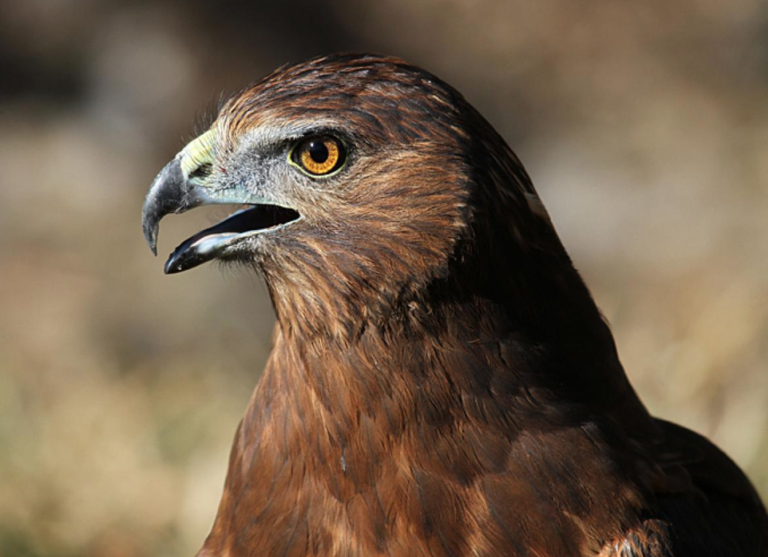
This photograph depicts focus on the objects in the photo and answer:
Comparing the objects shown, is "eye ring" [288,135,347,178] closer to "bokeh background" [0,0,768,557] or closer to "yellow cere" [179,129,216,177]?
"yellow cere" [179,129,216,177]

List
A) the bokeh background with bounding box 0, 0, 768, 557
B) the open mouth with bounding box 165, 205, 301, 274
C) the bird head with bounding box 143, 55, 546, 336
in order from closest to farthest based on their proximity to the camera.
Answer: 1. the bird head with bounding box 143, 55, 546, 336
2. the open mouth with bounding box 165, 205, 301, 274
3. the bokeh background with bounding box 0, 0, 768, 557

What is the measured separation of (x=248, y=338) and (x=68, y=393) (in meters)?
1.10

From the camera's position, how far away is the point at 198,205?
279 cm

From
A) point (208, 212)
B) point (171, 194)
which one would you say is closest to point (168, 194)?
point (171, 194)

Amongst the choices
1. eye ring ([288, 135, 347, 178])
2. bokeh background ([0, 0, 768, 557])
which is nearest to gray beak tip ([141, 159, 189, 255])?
eye ring ([288, 135, 347, 178])

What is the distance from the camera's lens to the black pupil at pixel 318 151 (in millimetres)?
2602

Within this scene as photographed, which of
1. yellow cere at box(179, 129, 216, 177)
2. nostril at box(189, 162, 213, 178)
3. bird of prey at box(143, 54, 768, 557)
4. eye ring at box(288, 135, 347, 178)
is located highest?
yellow cere at box(179, 129, 216, 177)

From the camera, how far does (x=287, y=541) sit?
8.90 feet

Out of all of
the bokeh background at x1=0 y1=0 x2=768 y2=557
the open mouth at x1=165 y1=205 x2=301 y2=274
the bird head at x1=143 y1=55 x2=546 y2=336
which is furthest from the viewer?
the bokeh background at x1=0 y1=0 x2=768 y2=557

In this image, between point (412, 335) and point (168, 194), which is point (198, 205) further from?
point (412, 335)

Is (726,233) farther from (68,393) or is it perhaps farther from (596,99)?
(68,393)

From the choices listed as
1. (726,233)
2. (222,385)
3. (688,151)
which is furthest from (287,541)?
(688,151)

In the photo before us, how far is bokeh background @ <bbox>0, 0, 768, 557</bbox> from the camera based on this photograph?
5508 millimetres

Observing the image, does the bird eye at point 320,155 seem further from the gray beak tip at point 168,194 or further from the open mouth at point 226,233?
the gray beak tip at point 168,194
